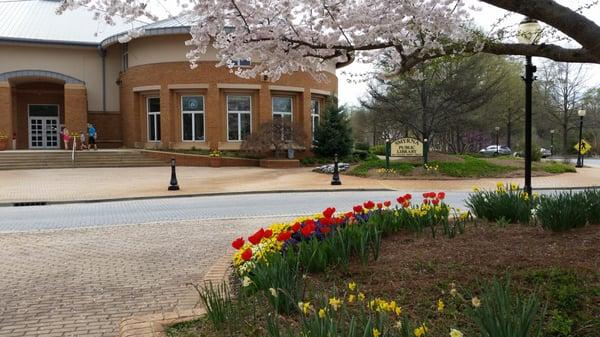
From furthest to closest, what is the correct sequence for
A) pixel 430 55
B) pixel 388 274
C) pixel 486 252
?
pixel 430 55 → pixel 486 252 → pixel 388 274

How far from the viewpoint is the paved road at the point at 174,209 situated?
37.7ft

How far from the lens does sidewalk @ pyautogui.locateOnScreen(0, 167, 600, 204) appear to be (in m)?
17.6

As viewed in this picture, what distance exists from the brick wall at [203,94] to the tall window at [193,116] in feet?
1.21

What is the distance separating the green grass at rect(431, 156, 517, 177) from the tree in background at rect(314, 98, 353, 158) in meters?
8.38

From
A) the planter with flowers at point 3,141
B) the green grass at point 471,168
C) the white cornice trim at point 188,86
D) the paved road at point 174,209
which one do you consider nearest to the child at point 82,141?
the planter with flowers at point 3,141

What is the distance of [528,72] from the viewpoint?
11344mm

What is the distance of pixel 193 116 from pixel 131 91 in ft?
15.4

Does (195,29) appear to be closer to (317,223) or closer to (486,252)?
(317,223)

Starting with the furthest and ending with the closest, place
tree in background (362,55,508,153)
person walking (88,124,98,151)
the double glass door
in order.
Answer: the double glass door → person walking (88,124,98,151) → tree in background (362,55,508,153)

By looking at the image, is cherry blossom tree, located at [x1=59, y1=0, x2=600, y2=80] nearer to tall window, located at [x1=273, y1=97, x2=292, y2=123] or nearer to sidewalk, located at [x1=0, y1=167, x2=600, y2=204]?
sidewalk, located at [x1=0, y1=167, x2=600, y2=204]

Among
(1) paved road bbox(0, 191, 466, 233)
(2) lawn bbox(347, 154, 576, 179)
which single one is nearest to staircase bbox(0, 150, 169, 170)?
(2) lawn bbox(347, 154, 576, 179)

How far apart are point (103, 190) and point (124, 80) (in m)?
18.7

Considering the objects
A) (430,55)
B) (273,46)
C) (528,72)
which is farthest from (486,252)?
(528,72)

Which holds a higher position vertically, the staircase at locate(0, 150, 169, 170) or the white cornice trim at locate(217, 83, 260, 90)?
the white cornice trim at locate(217, 83, 260, 90)
